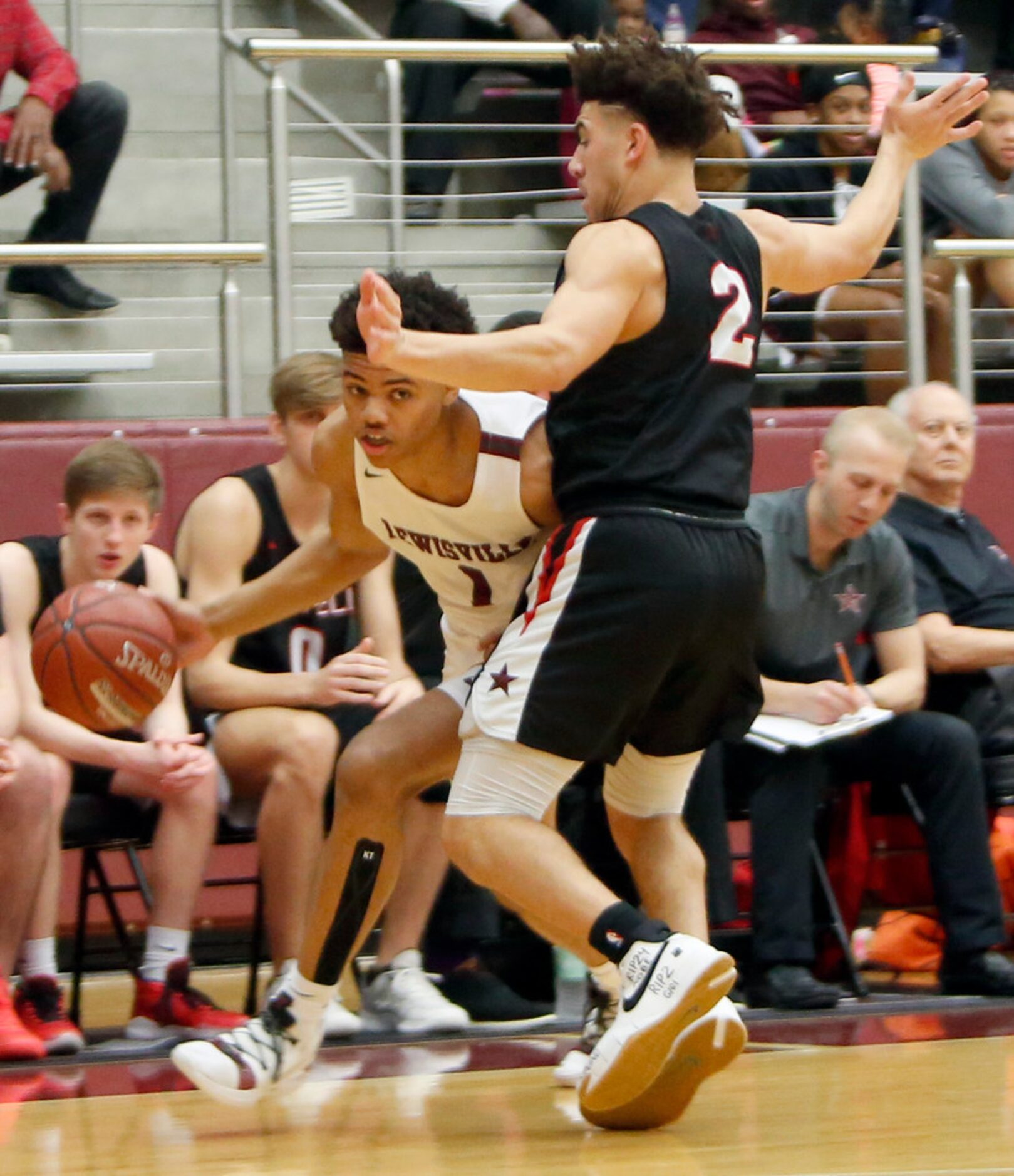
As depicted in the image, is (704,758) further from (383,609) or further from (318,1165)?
(318,1165)

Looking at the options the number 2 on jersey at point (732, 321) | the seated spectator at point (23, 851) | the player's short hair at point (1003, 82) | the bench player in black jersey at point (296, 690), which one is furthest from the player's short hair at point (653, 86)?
the player's short hair at point (1003, 82)

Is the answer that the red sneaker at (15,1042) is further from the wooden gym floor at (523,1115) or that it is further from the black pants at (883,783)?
the black pants at (883,783)

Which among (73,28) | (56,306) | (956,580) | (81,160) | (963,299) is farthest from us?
(73,28)

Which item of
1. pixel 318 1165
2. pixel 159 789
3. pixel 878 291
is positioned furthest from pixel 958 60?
pixel 318 1165

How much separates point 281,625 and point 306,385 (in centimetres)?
67

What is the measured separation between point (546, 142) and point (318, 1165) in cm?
603

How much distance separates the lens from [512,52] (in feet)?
21.8

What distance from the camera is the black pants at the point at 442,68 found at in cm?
763

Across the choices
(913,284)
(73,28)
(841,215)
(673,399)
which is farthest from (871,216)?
(73,28)

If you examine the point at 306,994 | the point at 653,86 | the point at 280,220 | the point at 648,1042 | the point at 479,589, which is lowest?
the point at 306,994

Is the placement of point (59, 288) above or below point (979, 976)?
above

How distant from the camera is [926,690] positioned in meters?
5.50

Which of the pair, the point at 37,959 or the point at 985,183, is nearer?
the point at 37,959

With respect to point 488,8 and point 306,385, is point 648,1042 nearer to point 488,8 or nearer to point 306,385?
point 306,385
